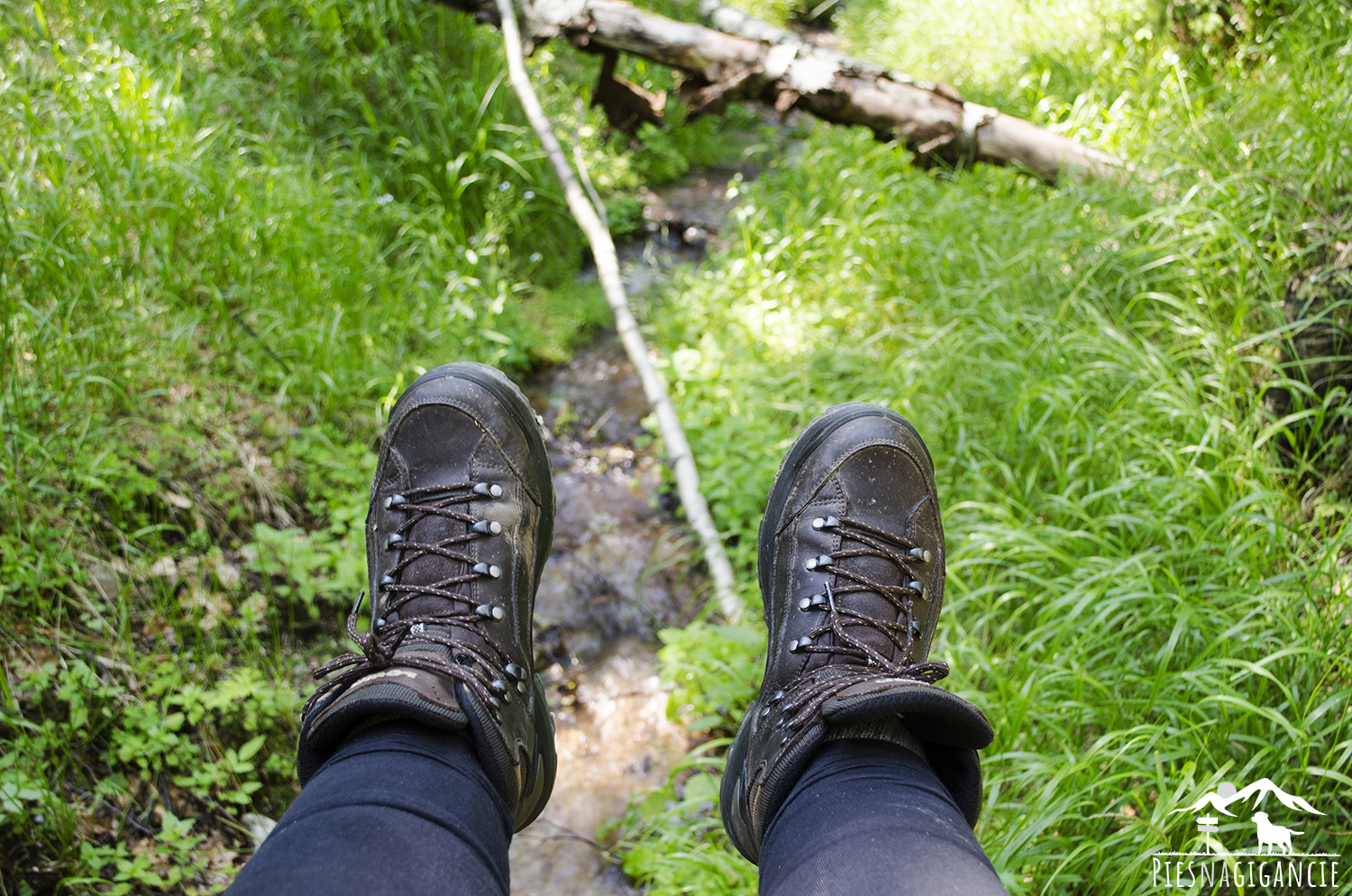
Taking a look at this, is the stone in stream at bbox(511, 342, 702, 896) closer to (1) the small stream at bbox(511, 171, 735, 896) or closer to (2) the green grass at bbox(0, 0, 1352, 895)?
(1) the small stream at bbox(511, 171, 735, 896)

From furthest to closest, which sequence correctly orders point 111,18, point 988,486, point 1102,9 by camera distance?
point 1102,9 → point 111,18 → point 988,486

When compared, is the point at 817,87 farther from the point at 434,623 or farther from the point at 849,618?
the point at 434,623

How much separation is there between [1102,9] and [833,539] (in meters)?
4.23

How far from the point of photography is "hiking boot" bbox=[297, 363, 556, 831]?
121 centimetres

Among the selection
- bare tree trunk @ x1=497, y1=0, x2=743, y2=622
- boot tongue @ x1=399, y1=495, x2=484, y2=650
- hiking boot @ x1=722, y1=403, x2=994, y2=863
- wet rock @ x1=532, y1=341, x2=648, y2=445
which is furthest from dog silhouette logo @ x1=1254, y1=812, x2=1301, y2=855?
wet rock @ x1=532, y1=341, x2=648, y2=445

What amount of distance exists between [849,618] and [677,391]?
166cm

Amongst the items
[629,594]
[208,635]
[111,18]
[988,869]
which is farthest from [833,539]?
[111,18]

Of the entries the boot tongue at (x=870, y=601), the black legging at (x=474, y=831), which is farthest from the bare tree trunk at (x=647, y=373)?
the black legging at (x=474, y=831)

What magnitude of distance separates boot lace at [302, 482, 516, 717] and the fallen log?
265 cm

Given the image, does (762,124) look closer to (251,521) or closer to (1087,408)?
(1087,408)

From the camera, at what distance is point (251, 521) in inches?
83.5

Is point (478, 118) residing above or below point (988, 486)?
above

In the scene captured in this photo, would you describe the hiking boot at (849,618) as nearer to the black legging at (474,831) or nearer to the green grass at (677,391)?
the black legging at (474,831)

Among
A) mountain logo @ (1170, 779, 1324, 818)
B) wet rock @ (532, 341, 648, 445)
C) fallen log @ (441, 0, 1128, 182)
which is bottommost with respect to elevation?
wet rock @ (532, 341, 648, 445)
